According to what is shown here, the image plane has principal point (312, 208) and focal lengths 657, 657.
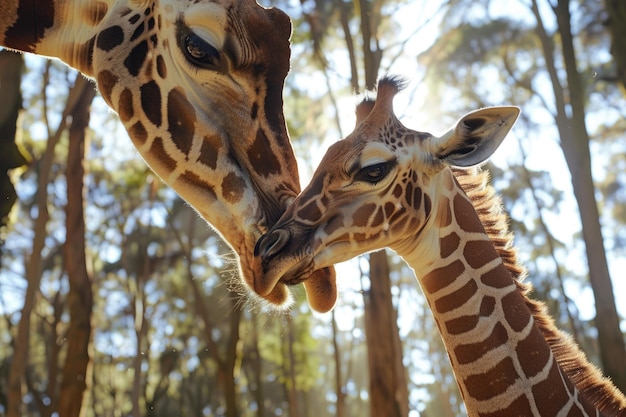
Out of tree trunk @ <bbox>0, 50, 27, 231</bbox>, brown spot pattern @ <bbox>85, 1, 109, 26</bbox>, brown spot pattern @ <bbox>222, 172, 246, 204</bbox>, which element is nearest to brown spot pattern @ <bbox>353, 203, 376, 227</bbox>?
brown spot pattern @ <bbox>222, 172, 246, 204</bbox>

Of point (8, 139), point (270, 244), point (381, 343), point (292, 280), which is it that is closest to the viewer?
point (270, 244)

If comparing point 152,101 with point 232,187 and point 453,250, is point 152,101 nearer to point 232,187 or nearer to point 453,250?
point 232,187

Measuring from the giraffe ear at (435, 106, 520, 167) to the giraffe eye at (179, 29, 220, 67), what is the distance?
1.40 meters

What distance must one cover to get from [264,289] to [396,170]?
3.58 ft

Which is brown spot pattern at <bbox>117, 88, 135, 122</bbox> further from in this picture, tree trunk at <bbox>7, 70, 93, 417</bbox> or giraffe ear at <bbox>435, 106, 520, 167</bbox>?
tree trunk at <bbox>7, 70, 93, 417</bbox>

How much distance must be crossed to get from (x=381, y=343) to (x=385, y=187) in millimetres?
7906

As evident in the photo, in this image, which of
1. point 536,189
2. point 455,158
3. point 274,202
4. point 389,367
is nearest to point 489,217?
point 455,158

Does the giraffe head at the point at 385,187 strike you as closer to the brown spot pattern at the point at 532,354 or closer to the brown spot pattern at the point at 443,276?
the brown spot pattern at the point at 443,276

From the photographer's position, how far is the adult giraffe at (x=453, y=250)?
3.51 m

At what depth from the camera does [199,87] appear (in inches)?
139

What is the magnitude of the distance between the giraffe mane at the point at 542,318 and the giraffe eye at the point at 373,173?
2.45 ft

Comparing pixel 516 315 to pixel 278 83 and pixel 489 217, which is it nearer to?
pixel 489 217

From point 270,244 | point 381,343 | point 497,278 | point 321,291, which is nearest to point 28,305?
point 381,343

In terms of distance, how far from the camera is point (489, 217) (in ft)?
14.2
